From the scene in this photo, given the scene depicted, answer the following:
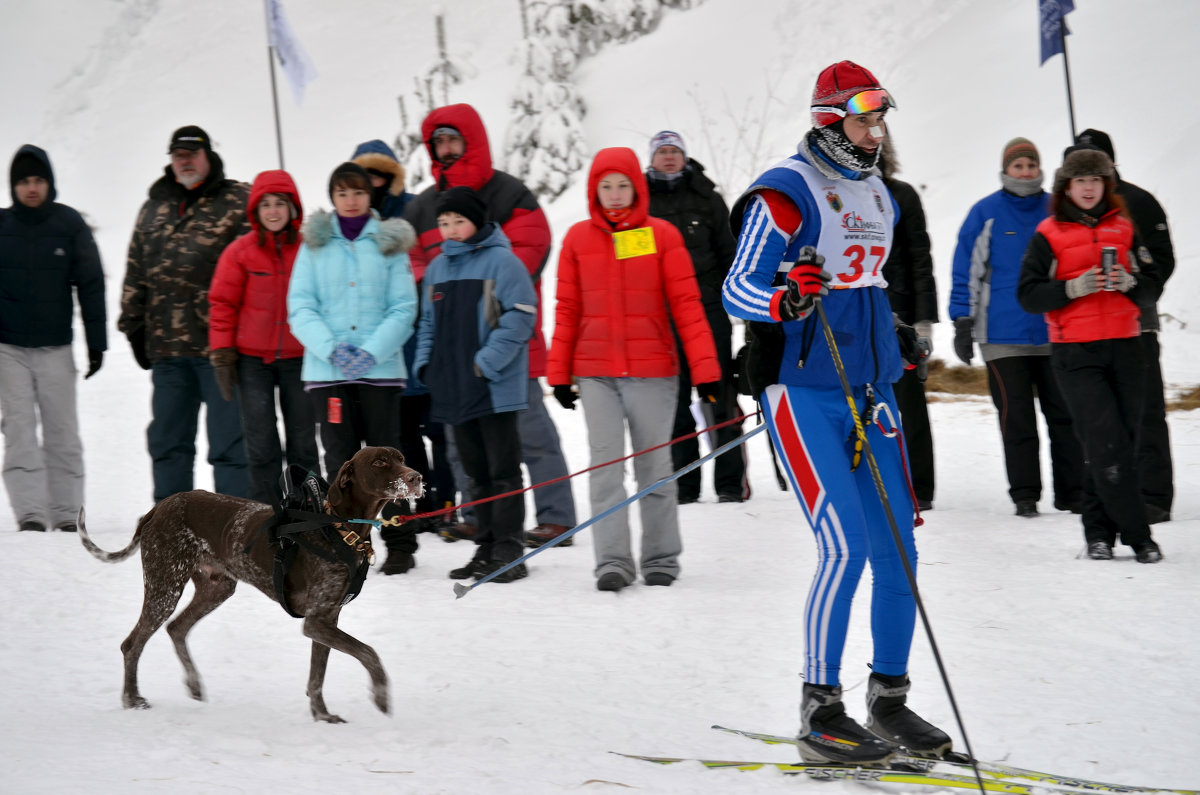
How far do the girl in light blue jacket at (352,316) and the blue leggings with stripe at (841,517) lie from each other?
3.16 metres

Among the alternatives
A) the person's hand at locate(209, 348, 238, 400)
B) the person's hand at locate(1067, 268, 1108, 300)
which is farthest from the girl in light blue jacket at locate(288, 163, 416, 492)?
the person's hand at locate(1067, 268, 1108, 300)

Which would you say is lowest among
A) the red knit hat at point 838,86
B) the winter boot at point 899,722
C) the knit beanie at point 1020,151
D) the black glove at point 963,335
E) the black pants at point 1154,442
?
the winter boot at point 899,722

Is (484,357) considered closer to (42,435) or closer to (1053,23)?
(42,435)

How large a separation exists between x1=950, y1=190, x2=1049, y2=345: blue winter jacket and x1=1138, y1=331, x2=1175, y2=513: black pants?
0.76 metres

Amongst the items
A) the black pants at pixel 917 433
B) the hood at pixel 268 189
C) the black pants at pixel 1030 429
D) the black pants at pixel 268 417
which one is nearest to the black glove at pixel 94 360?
the black pants at pixel 268 417

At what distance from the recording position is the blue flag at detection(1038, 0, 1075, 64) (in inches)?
403

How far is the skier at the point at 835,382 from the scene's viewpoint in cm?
343

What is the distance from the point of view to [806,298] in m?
3.27

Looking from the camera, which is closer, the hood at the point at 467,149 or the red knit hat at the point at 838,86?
the red knit hat at the point at 838,86

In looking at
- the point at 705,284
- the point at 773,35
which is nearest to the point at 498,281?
the point at 705,284

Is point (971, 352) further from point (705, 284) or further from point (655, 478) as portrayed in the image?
point (655, 478)

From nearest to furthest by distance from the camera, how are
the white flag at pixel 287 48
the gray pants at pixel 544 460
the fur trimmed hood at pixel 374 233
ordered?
the fur trimmed hood at pixel 374 233 → the gray pants at pixel 544 460 → the white flag at pixel 287 48

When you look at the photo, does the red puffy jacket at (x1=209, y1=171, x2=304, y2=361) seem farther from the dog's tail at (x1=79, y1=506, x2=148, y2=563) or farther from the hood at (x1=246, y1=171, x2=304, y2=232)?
the dog's tail at (x1=79, y1=506, x2=148, y2=563)

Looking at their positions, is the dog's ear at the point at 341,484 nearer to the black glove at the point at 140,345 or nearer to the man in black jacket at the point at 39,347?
the black glove at the point at 140,345
